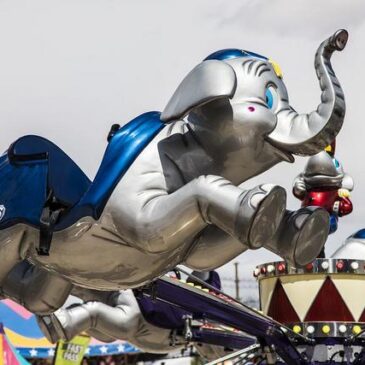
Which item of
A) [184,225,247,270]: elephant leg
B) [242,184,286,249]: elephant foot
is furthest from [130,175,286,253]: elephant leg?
[184,225,247,270]: elephant leg

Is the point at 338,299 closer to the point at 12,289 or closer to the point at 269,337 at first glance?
the point at 269,337

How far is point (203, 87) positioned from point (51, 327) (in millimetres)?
2010

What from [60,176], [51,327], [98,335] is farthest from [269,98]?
[98,335]

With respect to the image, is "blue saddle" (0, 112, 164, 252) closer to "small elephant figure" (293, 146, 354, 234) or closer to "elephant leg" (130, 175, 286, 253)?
"elephant leg" (130, 175, 286, 253)

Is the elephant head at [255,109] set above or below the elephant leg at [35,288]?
above

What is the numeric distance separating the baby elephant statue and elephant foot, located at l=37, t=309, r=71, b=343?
1.30 metres

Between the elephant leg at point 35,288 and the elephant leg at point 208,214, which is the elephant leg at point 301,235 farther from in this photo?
the elephant leg at point 35,288

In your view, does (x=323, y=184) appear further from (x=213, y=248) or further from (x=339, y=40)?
(x=339, y=40)

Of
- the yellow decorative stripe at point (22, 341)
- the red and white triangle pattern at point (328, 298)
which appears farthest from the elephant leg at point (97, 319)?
the yellow decorative stripe at point (22, 341)

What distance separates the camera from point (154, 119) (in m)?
3.09

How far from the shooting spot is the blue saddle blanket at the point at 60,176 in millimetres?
2973

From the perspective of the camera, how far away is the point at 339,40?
2895 millimetres

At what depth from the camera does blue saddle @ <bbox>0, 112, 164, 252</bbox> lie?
2973 mm

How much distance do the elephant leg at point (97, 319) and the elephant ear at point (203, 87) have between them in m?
1.88
